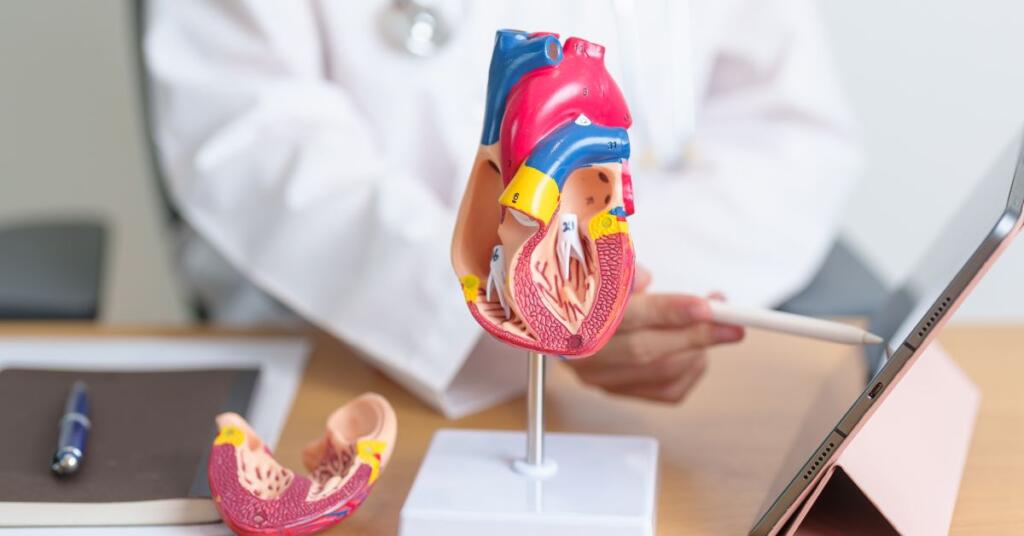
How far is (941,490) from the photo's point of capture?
599mm

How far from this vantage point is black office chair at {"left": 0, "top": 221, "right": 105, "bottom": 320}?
922 mm

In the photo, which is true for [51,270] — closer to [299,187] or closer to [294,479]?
[299,187]

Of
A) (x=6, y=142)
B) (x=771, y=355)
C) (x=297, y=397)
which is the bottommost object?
(x=6, y=142)

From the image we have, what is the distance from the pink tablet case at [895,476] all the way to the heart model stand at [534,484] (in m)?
0.08

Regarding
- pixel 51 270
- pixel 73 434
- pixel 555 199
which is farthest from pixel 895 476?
pixel 51 270

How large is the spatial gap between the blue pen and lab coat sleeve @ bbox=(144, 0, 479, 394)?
0.57 ft

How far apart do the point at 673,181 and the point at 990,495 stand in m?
0.40

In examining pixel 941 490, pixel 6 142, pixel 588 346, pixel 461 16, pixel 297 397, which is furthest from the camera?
pixel 6 142

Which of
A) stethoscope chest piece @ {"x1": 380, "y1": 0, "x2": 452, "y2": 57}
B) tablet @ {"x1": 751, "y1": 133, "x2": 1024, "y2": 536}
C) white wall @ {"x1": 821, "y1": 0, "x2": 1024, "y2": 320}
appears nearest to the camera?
tablet @ {"x1": 751, "y1": 133, "x2": 1024, "y2": 536}

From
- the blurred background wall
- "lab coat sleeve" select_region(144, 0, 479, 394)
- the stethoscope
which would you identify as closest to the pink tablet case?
"lab coat sleeve" select_region(144, 0, 479, 394)

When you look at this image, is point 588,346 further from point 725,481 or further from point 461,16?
point 461,16

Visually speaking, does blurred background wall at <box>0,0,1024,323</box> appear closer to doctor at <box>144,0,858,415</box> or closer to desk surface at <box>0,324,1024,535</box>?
doctor at <box>144,0,858,415</box>

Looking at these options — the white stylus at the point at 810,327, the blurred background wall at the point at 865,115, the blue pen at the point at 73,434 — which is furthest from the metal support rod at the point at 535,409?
the blurred background wall at the point at 865,115

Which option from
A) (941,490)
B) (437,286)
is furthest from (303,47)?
(941,490)
